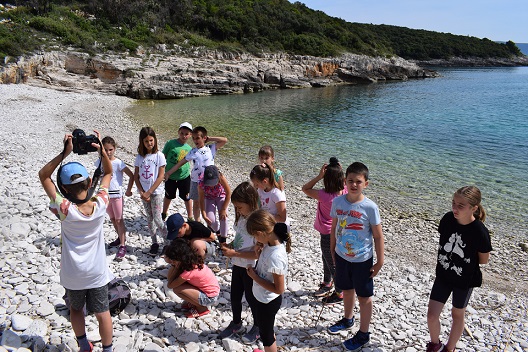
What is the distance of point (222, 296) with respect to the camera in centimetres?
477

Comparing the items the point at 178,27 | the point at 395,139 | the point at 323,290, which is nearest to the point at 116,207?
the point at 323,290

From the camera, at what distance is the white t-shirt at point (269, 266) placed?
10.7ft

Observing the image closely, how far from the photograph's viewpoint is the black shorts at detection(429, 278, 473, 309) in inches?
143

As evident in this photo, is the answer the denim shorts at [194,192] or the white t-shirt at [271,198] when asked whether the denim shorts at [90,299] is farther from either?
the denim shorts at [194,192]

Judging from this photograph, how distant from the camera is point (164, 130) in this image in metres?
19.4

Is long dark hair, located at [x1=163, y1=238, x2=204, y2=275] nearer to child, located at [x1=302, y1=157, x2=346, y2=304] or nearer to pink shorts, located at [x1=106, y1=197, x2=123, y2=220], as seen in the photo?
child, located at [x1=302, y1=157, x2=346, y2=304]

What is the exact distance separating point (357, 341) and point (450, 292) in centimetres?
115

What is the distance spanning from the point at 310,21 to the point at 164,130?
48284 millimetres

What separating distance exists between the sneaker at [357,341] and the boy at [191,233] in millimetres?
1961

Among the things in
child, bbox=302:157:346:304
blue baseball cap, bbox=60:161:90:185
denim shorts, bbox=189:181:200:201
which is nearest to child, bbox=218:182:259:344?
child, bbox=302:157:346:304

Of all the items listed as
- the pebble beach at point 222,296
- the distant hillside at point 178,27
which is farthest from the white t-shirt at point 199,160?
the distant hillside at point 178,27

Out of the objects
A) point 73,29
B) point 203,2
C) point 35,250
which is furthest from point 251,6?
point 35,250

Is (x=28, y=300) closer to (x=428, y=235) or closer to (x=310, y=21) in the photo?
(x=428, y=235)

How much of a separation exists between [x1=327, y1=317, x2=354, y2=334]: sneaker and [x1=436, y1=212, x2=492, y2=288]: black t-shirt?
1.23 meters
